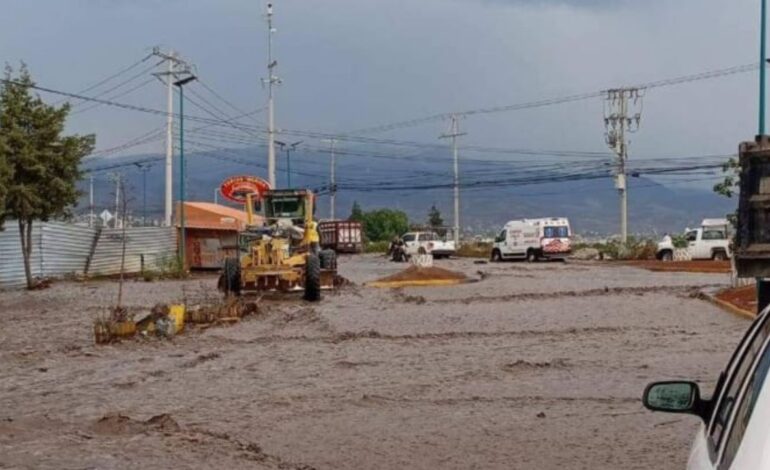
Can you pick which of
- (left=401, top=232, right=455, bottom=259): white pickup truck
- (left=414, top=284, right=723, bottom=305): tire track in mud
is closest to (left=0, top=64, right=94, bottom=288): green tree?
(left=414, top=284, right=723, bottom=305): tire track in mud

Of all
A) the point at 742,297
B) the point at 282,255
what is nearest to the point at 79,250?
the point at 282,255

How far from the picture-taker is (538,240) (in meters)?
66.1

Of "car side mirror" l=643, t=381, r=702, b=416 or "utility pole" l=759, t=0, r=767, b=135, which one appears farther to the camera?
"utility pole" l=759, t=0, r=767, b=135

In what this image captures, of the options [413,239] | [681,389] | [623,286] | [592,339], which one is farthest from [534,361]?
[413,239]

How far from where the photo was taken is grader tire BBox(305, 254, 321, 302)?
2908 cm

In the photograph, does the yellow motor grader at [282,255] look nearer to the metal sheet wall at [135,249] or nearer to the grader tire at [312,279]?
the grader tire at [312,279]

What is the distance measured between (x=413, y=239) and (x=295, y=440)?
6471cm

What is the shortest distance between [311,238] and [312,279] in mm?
2661

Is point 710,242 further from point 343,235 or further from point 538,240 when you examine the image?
point 343,235

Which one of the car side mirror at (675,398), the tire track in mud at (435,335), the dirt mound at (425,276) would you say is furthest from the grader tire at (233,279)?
the car side mirror at (675,398)

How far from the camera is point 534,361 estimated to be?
1644cm

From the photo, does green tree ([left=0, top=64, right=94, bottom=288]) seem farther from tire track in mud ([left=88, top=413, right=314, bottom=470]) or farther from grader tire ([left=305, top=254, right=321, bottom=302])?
tire track in mud ([left=88, top=413, right=314, bottom=470])

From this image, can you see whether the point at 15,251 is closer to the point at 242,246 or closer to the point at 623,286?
the point at 242,246

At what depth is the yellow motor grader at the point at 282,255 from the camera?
97.9 feet
